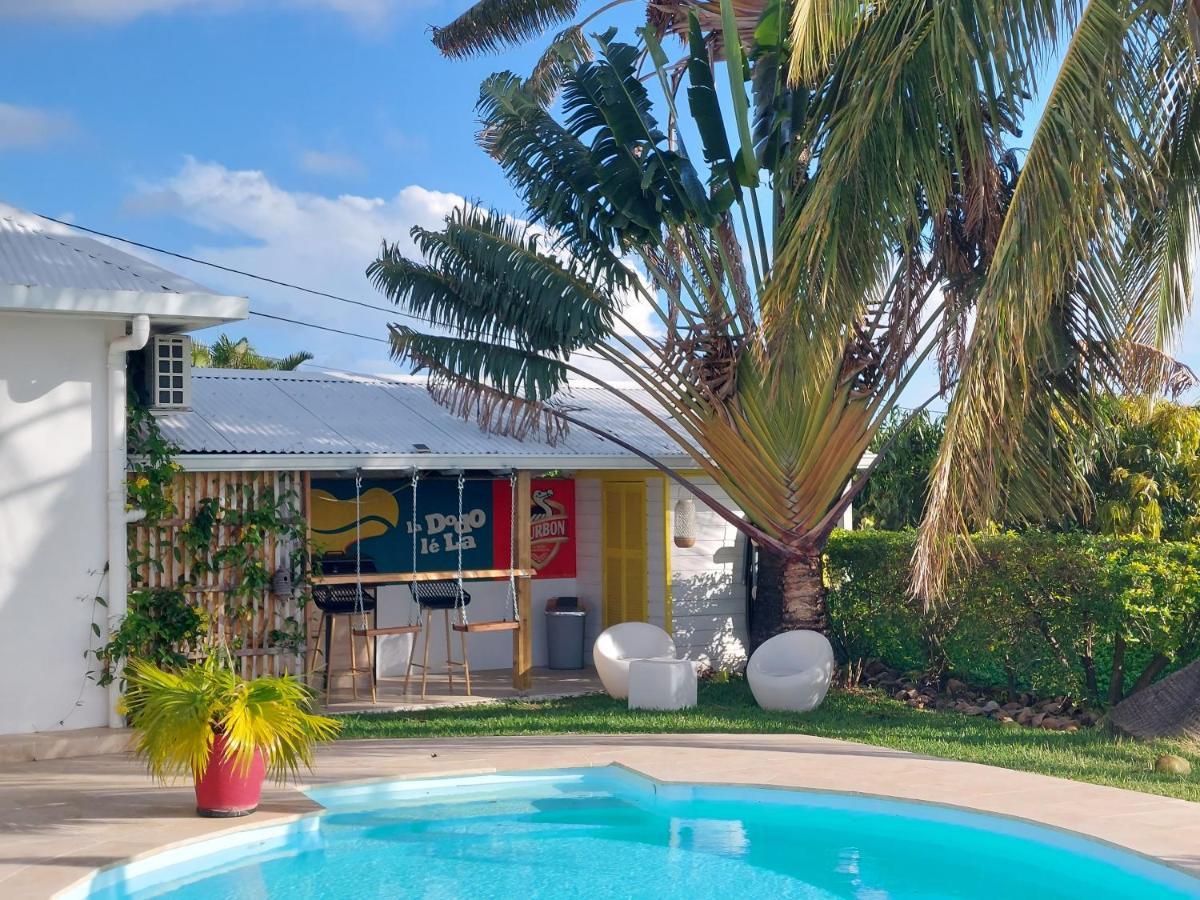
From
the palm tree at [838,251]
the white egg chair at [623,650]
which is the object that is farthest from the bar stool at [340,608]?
the white egg chair at [623,650]

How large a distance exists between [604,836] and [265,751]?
236 cm

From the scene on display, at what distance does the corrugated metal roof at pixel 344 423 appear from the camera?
1210 cm

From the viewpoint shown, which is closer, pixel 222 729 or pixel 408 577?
pixel 222 729

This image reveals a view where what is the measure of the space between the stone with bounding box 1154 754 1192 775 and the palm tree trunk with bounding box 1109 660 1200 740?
3.14ft

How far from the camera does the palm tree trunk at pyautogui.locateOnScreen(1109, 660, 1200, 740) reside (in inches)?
408

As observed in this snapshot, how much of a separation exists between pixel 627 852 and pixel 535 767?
1.55m

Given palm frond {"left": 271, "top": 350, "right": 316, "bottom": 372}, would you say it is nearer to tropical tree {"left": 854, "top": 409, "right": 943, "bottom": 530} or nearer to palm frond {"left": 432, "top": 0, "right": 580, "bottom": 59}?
palm frond {"left": 432, "top": 0, "right": 580, "bottom": 59}

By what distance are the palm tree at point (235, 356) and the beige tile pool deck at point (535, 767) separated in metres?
18.1

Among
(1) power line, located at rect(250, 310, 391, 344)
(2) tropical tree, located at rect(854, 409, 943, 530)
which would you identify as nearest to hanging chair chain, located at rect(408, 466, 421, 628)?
(2) tropical tree, located at rect(854, 409, 943, 530)

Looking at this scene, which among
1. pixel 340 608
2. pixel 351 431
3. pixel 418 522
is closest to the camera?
pixel 340 608

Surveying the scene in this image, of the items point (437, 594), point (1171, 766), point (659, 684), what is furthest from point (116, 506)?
point (1171, 766)

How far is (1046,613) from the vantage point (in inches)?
461

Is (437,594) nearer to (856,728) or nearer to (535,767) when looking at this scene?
(535,767)

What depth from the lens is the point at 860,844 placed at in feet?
27.2
